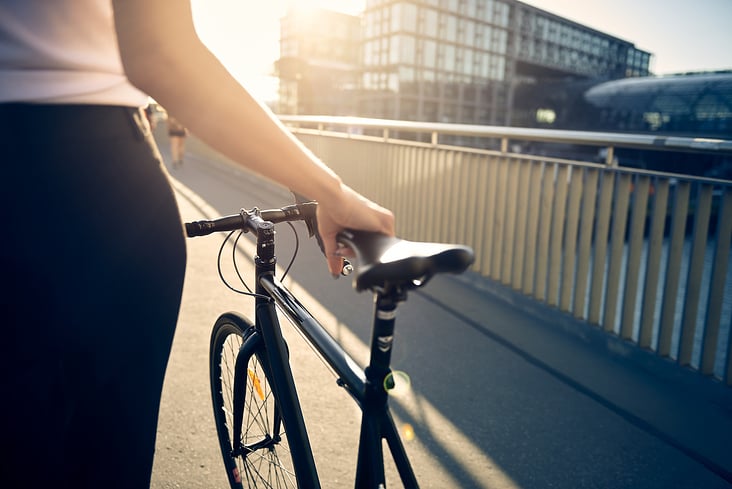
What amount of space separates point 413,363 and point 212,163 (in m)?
11.9

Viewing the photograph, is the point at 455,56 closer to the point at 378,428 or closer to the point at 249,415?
the point at 249,415

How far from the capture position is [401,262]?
937mm

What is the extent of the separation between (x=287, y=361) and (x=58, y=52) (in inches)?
38.2

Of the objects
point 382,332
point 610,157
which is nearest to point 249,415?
point 382,332

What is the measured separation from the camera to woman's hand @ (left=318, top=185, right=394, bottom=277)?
994 mm

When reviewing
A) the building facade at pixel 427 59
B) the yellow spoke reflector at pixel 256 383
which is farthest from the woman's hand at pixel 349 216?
the building facade at pixel 427 59

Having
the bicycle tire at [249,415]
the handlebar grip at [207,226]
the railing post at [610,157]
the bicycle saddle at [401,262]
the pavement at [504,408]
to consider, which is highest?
the railing post at [610,157]

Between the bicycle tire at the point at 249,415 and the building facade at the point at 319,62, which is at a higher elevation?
the building facade at the point at 319,62

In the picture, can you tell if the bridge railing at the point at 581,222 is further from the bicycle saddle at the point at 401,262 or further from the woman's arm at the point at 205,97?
the woman's arm at the point at 205,97

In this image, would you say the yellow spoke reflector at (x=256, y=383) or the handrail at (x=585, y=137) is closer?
the yellow spoke reflector at (x=256, y=383)

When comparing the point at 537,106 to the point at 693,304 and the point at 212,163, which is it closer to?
the point at 212,163

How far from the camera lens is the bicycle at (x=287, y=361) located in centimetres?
96

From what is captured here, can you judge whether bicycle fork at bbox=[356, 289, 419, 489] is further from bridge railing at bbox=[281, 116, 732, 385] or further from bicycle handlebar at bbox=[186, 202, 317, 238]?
bridge railing at bbox=[281, 116, 732, 385]

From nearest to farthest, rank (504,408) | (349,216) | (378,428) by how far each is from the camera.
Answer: (349,216), (378,428), (504,408)
